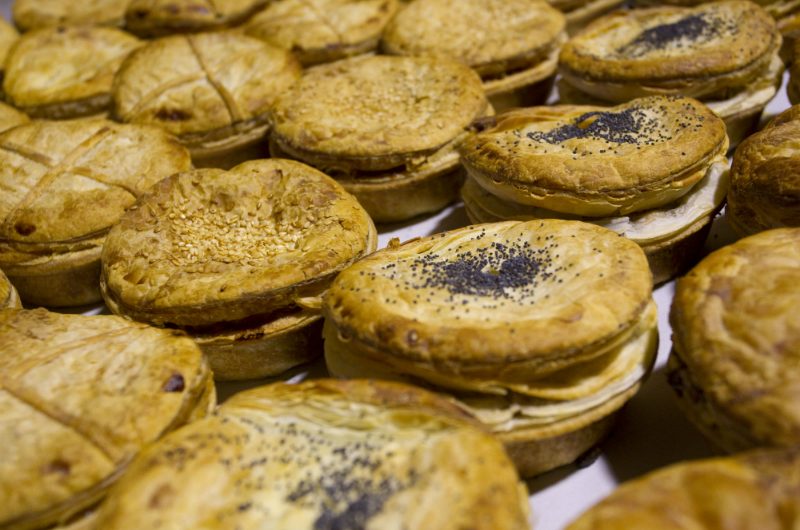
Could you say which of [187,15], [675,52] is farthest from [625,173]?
[187,15]

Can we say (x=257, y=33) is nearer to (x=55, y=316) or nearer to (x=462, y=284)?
(x=55, y=316)

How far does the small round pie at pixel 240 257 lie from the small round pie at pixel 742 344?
136 cm

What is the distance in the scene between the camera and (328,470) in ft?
7.02

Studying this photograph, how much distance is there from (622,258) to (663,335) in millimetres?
626

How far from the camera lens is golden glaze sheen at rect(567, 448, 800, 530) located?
5.84ft

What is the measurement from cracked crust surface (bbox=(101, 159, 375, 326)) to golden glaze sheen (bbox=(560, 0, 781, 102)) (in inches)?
64.4

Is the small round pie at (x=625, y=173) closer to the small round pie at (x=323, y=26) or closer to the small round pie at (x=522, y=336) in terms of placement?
the small round pie at (x=522, y=336)

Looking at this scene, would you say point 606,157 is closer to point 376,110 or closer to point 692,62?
point 692,62

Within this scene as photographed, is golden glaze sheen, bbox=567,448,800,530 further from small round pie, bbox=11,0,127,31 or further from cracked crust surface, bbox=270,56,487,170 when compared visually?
small round pie, bbox=11,0,127,31

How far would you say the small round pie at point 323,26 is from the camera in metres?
5.00

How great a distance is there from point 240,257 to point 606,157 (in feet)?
5.24

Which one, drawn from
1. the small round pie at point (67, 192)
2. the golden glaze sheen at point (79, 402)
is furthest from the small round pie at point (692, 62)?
the golden glaze sheen at point (79, 402)

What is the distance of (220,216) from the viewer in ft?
11.4

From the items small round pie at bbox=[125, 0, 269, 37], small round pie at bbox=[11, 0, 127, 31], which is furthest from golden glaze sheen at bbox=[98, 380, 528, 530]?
small round pie at bbox=[11, 0, 127, 31]
